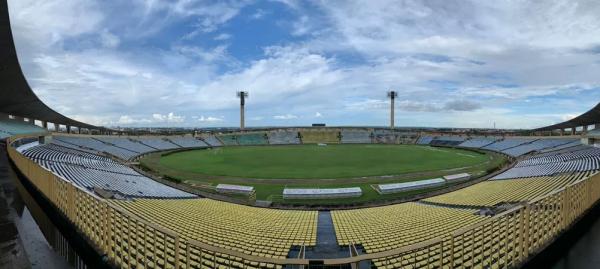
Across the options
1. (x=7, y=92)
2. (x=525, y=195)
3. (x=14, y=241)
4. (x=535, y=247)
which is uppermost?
(x=7, y=92)

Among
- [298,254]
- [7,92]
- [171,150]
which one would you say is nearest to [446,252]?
[298,254]

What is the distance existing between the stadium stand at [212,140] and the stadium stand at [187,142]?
161 centimetres

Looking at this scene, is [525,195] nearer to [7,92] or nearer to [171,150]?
[7,92]

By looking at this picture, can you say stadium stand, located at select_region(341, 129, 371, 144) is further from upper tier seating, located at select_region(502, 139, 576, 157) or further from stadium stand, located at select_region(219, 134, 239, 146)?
upper tier seating, located at select_region(502, 139, 576, 157)

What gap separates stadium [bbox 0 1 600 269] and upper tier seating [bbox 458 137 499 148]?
40.6 ft

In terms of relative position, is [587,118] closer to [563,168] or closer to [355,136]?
[563,168]

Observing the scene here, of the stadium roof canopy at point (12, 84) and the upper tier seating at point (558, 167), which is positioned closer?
the stadium roof canopy at point (12, 84)

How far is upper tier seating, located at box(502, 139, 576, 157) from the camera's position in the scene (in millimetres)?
50622

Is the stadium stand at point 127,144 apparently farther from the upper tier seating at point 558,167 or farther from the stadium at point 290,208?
the upper tier seating at point 558,167

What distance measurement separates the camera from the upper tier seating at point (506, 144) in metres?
58.0

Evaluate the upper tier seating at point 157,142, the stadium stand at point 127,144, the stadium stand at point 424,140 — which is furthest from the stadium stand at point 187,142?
the stadium stand at point 424,140

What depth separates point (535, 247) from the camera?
22.2 ft

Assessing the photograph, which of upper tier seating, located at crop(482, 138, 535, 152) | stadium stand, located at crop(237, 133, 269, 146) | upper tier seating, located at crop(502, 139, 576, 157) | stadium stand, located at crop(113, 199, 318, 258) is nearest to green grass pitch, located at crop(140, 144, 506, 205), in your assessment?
stadium stand, located at crop(113, 199, 318, 258)

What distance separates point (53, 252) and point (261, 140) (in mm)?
75419
